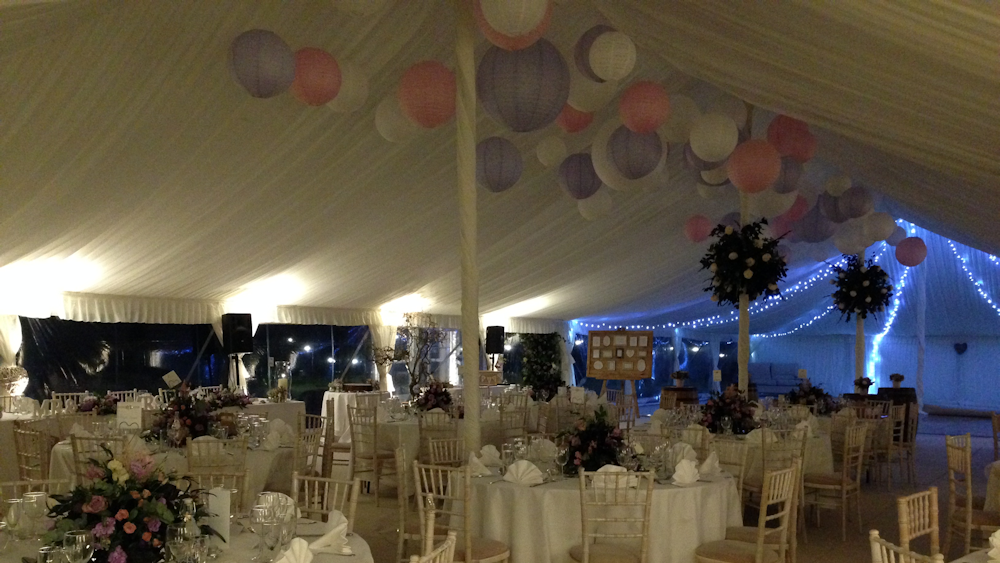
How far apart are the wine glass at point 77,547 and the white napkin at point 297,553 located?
0.62 meters

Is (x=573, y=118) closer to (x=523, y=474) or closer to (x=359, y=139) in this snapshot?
(x=359, y=139)

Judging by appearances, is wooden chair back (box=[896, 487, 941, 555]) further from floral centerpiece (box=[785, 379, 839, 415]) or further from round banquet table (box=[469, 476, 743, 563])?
floral centerpiece (box=[785, 379, 839, 415])

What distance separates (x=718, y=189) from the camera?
9.54 m

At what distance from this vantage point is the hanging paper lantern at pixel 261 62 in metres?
5.35

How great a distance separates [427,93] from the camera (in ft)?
19.6

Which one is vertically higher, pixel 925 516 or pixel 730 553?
pixel 925 516

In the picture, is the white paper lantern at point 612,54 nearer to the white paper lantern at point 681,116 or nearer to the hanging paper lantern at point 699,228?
the white paper lantern at point 681,116

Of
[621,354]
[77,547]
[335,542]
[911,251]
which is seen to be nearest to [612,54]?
[335,542]

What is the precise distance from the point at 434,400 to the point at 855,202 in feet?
17.5

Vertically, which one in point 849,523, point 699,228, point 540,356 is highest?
point 699,228

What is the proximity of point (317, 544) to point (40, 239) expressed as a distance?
7.03 m

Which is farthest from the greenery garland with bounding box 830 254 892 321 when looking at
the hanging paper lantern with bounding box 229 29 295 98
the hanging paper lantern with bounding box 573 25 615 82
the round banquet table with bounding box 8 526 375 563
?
the round banquet table with bounding box 8 526 375 563

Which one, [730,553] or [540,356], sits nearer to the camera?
[730,553]

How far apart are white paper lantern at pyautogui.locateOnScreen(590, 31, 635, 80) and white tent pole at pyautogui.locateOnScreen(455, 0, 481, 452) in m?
0.97
